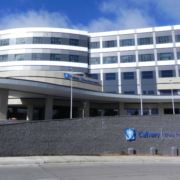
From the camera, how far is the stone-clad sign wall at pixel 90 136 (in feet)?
50.5

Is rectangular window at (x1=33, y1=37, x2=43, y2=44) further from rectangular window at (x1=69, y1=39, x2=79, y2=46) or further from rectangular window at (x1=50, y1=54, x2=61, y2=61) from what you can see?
rectangular window at (x1=69, y1=39, x2=79, y2=46)

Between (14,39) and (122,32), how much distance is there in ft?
83.4

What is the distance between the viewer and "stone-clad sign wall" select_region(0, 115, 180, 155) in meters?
15.4

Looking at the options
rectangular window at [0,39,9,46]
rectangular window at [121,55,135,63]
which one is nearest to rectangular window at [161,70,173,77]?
rectangular window at [121,55,135,63]

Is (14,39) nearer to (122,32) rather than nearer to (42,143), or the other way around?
(122,32)

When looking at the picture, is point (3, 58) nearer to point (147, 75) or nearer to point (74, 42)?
point (74, 42)

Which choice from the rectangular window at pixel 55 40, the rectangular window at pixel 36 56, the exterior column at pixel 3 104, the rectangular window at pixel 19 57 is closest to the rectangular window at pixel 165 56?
the rectangular window at pixel 55 40

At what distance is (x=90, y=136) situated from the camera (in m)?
17.9

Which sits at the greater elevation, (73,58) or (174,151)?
(73,58)

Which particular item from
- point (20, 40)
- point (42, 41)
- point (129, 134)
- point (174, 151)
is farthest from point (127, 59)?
point (174, 151)

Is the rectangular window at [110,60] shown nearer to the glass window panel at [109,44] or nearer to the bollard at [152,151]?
the glass window panel at [109,44]

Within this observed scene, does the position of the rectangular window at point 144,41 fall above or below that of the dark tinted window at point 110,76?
above

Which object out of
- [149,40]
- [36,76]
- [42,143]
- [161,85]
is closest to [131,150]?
[42,143]

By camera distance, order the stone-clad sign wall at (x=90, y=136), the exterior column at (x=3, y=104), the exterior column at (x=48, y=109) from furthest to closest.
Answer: the exterior column at (x=48, y=109)
the exterior column at (x=3, y=104)
the stone-clad sign wall at (x=90, y=136)
